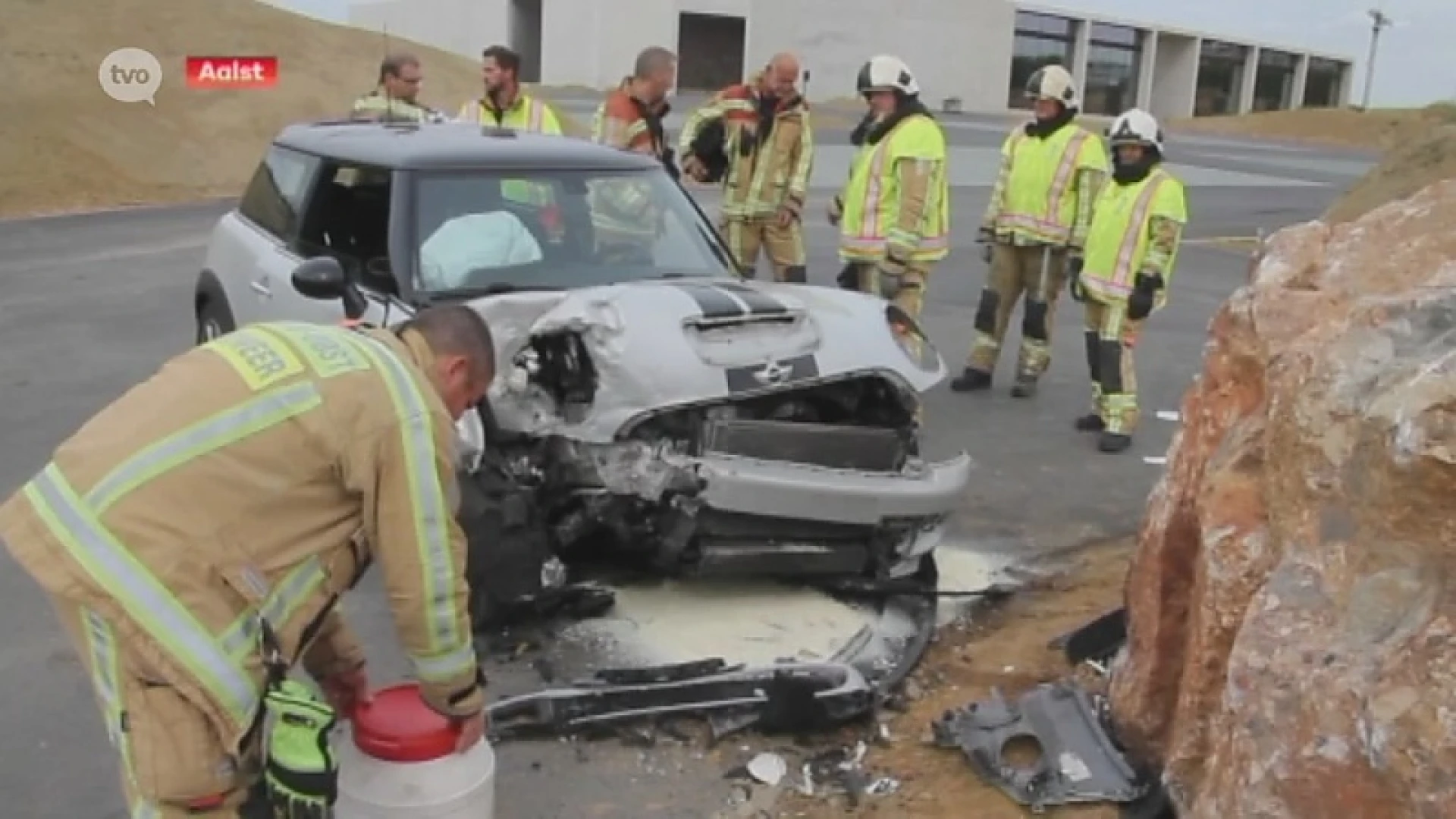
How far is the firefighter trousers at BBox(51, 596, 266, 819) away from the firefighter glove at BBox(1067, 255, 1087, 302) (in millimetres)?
6062

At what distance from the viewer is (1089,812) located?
3809 millimetres

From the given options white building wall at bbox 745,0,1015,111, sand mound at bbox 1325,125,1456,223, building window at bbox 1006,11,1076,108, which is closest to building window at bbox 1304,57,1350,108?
building window at bbox 1006,11,1076,108

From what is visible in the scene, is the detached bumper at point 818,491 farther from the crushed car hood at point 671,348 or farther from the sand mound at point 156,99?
the sand mound at point 156,99

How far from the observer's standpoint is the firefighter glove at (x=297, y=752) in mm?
2611

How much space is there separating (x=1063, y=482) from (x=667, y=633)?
285 cm

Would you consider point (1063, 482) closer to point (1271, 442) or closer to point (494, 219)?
point (494, 219)

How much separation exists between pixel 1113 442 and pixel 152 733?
6.02 metres

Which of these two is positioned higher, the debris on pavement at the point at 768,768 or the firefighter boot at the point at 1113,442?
the firefighter boot at the point at 1113,442

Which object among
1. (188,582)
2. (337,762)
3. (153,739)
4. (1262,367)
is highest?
(1262,367)

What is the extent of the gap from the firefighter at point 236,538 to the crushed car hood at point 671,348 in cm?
191

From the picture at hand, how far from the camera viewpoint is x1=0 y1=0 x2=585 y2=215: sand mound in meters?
19.1

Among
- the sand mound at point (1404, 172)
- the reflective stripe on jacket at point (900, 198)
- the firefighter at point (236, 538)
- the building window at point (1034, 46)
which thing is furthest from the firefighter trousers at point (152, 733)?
the building window at point (1034, 46)

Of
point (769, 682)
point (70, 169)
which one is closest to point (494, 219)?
point (769, 682)

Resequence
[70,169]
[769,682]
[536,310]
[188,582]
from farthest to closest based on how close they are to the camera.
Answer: [70,169] < [536,310] < [769,682] < [188,582]
